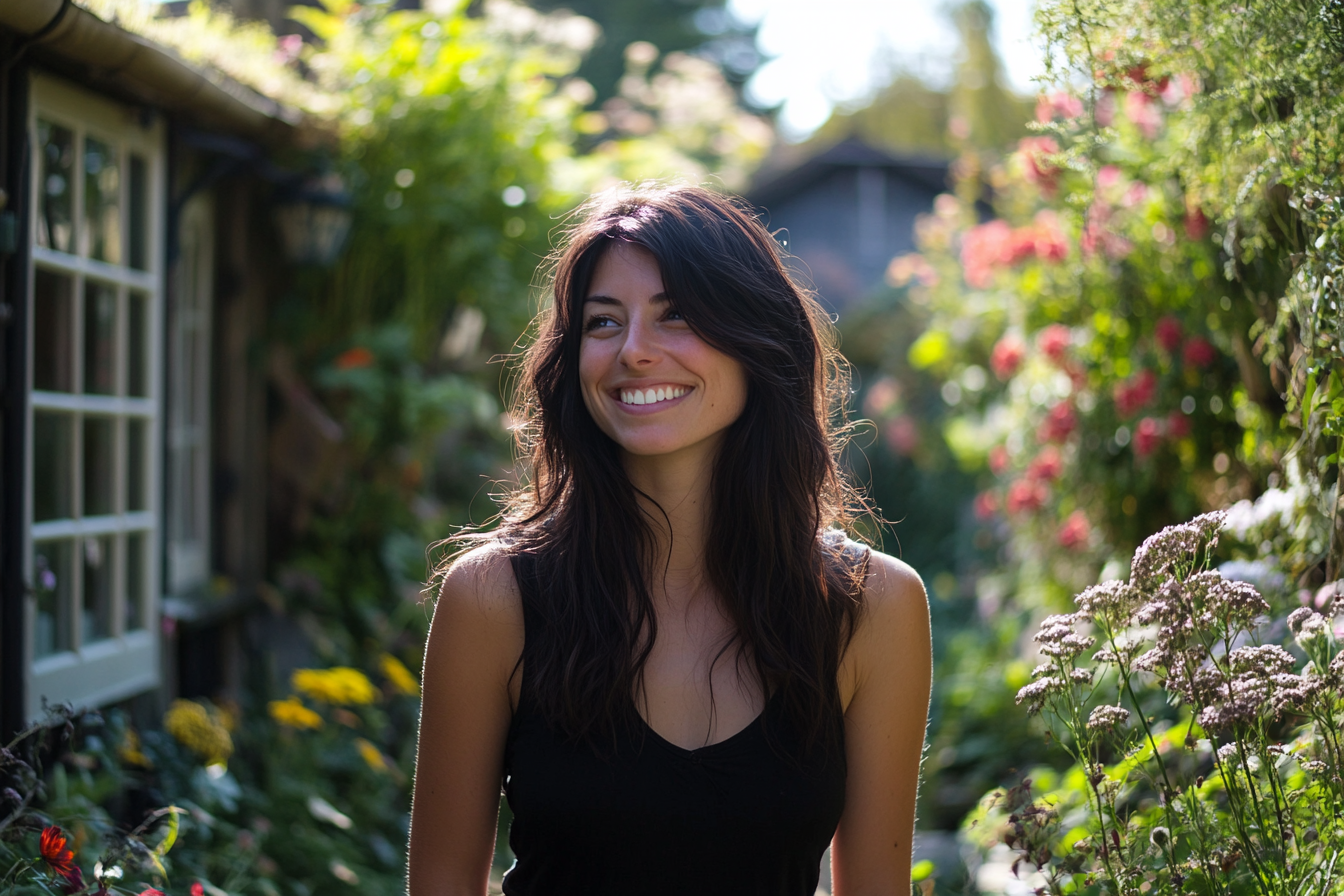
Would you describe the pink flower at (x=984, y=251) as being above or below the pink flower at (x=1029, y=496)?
above

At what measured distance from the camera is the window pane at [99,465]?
11.0 feet

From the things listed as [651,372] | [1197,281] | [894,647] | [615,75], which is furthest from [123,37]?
[615,75]

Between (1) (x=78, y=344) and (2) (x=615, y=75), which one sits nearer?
(1) (x=78, y=344)

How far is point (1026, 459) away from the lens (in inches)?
182

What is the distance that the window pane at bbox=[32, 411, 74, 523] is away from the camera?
3.02 m

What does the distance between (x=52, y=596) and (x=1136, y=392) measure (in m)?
3.39

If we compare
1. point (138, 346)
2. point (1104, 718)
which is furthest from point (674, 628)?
point (138, 346)

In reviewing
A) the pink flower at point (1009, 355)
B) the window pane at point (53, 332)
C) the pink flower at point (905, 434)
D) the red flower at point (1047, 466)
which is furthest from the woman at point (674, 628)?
the pink flower at point (905, 434)

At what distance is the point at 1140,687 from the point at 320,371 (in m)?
3.39

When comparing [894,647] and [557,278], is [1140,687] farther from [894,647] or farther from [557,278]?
[557,278]

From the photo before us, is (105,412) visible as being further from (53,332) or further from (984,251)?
(984,251)

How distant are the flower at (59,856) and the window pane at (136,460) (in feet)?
7.45

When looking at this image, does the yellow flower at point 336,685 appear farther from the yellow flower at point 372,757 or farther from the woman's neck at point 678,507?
the woman's neck at point 678,507

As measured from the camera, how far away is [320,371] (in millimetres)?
4711
